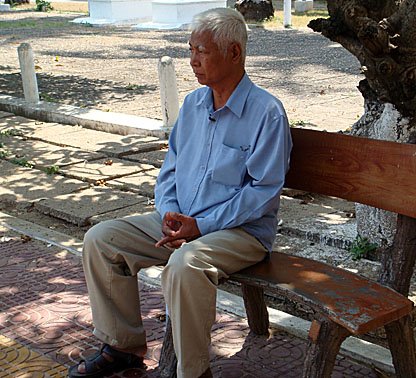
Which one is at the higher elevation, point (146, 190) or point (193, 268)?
point (193, 268)

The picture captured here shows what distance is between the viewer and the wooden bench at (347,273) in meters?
3.19

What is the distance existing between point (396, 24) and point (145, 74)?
34.7ft

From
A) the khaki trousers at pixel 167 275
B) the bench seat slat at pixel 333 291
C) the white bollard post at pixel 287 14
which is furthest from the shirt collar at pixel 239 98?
the white bollard post at pixel 287 14

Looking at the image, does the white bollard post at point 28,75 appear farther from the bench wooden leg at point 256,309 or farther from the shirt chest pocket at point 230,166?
the shirt chest pocket at point 230,166

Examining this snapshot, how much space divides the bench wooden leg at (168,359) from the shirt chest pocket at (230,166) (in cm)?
65

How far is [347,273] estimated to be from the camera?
11.6ft

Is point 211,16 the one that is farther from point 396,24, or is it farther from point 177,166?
point 396,24

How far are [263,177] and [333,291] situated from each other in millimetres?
554

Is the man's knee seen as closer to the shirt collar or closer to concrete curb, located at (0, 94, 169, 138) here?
the shirt collar

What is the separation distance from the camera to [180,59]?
53.9ft

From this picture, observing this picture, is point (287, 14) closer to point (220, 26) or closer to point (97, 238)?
point (220, 26)

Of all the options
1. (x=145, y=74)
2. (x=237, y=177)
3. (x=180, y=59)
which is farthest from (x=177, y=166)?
(x=180, y=59)

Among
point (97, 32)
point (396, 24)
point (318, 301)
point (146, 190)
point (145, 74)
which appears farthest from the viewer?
point (97, 32)

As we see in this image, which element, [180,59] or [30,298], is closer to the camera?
[30,298]
